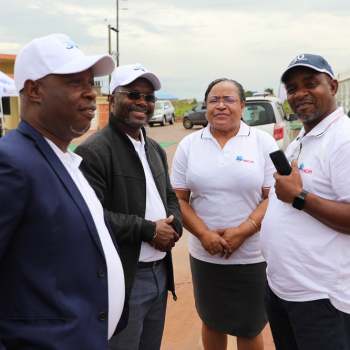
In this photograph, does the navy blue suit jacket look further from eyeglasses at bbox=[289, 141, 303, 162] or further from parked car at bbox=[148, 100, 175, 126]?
parked car at bbox=[148, 100, 175, 126]

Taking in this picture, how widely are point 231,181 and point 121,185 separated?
893 millimetres

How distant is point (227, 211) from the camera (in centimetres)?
285

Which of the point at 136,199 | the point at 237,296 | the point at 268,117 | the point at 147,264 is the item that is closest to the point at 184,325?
the point at 237,296

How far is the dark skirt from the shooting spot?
115 inches

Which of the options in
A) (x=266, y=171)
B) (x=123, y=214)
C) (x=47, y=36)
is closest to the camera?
(x=47, y=36)

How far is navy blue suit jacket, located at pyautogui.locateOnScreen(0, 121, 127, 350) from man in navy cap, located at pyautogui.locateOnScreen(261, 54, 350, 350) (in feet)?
3.54

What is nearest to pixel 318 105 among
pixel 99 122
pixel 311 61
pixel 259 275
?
pixel 311 61

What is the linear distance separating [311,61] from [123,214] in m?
1.31

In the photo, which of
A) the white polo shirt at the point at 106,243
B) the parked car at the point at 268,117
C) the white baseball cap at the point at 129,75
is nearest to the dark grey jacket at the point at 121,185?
the white baseball cap at the point at 129,75

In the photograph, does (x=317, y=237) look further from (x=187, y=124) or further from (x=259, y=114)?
(x=187, y=124)

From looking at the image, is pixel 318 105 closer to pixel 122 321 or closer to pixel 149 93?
pixel 149 93

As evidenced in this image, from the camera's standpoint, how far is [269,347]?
129 inches

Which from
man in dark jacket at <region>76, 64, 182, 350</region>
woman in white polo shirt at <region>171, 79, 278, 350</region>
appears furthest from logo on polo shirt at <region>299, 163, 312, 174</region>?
man in dark jacket at <region>76, 64, 182, 350</region>

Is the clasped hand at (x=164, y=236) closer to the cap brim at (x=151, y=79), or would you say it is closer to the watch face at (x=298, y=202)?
the watch face at (x=298, y=202)
